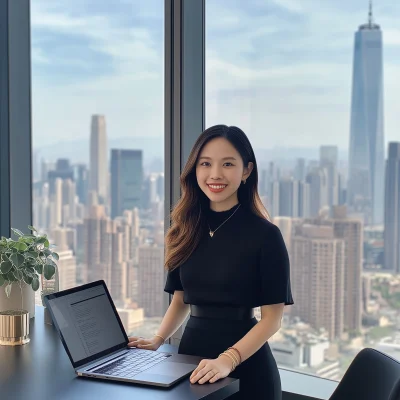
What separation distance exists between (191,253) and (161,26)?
3.78ft

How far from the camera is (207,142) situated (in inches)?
72.4

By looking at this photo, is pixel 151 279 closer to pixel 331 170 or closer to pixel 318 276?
pixel 318 276

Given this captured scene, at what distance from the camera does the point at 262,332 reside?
1685mm

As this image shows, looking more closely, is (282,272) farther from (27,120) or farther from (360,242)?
(27,120)

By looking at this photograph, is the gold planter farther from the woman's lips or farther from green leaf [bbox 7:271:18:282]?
the woman's lips

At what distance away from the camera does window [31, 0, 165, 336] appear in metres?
2.66

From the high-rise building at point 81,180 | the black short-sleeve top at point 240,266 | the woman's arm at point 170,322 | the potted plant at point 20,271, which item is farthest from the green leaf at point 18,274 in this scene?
the high-rise building at point 81,180

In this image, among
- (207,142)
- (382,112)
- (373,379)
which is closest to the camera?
(373,379)

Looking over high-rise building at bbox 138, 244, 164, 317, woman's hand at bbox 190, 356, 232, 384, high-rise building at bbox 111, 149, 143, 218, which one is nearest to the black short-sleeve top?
woman's hand at bbox 190, 356, 232, 384

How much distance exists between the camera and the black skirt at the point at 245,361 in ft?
5.71

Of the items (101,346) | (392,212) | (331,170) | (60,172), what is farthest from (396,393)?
(60,172)

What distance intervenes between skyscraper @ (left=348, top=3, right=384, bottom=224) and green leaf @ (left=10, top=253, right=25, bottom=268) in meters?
1.10

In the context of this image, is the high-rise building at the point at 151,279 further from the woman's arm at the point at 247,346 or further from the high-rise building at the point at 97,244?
the woman's arm at the point at 247,346

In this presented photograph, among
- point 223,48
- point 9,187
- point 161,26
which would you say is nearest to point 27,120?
point 9,187
